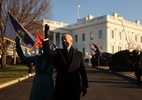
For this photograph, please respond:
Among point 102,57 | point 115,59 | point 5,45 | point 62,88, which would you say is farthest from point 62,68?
point 102,57

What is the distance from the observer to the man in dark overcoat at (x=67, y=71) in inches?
184

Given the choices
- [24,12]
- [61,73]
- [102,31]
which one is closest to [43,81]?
[61,73]

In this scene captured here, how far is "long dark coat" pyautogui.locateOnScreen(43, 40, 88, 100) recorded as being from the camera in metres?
4.68

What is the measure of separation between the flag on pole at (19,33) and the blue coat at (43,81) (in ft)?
14.7

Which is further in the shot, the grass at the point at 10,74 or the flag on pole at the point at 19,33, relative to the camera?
the grass at the point at 10,74

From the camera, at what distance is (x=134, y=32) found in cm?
8125

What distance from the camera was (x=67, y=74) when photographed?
471 centimetres

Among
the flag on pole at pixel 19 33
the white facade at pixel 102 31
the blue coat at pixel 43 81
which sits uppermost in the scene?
the white facade at pixel 102 31

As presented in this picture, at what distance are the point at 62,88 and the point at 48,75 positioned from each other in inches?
20.7

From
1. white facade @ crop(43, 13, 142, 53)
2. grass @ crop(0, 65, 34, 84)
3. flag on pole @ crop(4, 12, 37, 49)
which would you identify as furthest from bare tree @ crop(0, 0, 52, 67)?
white facade @ crop(43, 13, 142, 53)

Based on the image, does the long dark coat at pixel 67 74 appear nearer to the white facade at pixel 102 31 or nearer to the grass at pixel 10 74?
the grass at pixel 10 74

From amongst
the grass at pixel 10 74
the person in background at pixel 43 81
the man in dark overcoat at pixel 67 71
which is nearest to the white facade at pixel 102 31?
the grass at pixel 10 74

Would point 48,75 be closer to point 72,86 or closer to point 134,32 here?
point 72,86

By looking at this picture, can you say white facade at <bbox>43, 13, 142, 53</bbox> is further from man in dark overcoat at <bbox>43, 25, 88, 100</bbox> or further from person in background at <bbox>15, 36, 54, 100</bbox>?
man in dark overcoat at <bbox>43, 25, 88, 100</bbox>
